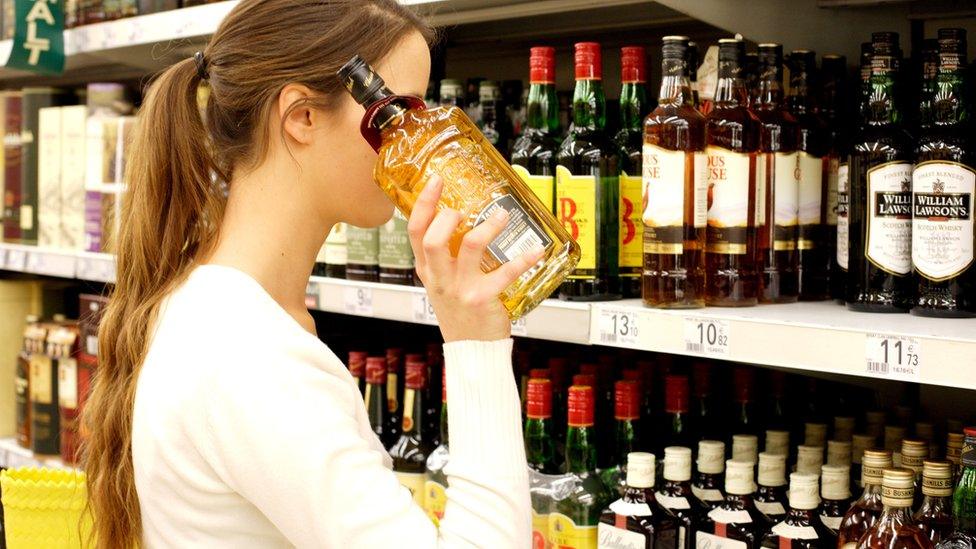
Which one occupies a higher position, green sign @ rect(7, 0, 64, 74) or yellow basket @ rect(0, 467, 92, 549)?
green sign @ rect(7, 0, 64, 74)

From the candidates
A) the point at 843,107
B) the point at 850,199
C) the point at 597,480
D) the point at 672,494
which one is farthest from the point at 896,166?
the point at 597,480

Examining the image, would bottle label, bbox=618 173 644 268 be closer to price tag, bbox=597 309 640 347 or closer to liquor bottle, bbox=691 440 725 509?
price tag, bbox=597 309 640 347

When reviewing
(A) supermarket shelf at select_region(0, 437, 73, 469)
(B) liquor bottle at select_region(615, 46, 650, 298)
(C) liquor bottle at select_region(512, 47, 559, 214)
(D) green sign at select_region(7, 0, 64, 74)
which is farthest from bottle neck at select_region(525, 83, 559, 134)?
(A) supermarket shelf at select_region(0, 437, 73, 469)

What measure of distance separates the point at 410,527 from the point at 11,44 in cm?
189

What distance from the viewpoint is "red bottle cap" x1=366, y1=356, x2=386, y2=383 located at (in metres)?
2.01

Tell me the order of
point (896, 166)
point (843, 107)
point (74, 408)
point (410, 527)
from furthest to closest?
point (74, 408) < point (843, 107) < point (896, 166) < point (410, 527)

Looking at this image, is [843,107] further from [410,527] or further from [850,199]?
[410,527]

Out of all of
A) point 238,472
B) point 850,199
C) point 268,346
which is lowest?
point 238,472

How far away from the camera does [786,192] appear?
1.51m

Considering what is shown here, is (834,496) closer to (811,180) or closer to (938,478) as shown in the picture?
(938,478)

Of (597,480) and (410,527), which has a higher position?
(410,527)

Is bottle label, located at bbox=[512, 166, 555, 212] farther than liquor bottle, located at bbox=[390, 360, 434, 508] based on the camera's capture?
No

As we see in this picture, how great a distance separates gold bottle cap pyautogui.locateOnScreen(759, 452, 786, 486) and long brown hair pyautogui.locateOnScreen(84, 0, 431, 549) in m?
0.69

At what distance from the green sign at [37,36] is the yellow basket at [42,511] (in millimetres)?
1229
